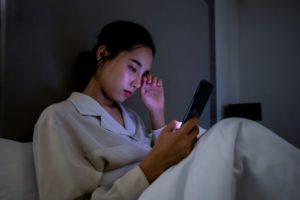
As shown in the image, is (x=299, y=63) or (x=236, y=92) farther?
(x=236, y=92)

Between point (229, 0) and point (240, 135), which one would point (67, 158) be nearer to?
point (240, 135)

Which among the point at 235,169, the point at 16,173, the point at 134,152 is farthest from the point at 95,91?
the point at 235,169

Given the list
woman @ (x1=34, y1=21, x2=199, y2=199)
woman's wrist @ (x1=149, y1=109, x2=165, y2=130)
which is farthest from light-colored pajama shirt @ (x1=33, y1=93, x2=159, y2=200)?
woman's wrist @ (x1=149, y1=109, x2=165, y2=130)

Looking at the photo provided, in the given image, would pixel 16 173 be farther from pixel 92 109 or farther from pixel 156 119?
pixel 156 119

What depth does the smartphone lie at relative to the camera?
2.20 ft

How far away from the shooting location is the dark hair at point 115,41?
3.04 feet

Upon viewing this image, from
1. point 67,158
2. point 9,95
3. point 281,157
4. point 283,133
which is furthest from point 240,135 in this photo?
point 283,133

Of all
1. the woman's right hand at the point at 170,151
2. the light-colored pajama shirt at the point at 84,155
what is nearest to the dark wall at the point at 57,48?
the light-colored pajama shirt at the point at 84,155

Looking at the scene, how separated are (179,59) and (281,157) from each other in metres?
1.07

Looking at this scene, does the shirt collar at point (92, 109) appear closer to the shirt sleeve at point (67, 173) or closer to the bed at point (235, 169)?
the shirt sleeve at point (67, 173)

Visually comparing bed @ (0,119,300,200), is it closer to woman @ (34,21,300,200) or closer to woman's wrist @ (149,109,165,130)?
woman @ (34,21,300,200)

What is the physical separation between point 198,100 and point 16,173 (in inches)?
18.8

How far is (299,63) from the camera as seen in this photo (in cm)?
171

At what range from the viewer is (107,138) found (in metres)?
0.82
